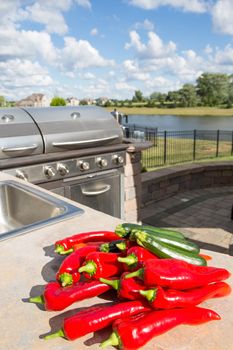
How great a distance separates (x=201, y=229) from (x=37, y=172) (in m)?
3.31

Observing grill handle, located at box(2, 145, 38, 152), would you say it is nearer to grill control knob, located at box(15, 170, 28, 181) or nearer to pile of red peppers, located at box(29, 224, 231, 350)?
grill control knob, located at box(15, 170, 28, 181)

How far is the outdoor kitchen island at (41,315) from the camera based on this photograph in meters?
0.81

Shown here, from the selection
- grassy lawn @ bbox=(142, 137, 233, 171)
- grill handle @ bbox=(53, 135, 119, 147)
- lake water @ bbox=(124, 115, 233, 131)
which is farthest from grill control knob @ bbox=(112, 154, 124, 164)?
lake water @ bbox=(124, 115, 233, 131)

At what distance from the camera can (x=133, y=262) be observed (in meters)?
0.95

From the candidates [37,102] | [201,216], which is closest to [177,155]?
[201,216]

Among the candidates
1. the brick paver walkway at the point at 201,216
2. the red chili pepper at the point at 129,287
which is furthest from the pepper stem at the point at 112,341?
the brick paver walkway at the point at 201,216

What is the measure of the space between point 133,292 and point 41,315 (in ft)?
1.10

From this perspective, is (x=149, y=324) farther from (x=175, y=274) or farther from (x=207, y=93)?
(x=207, y=93)

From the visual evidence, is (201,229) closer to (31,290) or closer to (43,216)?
(43,216)

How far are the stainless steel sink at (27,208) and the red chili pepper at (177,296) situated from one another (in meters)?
0.98

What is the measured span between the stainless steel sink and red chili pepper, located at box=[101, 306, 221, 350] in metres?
0.96

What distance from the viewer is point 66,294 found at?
0.93m

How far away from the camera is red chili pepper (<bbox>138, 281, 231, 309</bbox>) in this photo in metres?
0.82

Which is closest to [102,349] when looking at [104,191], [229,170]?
[104,191]
